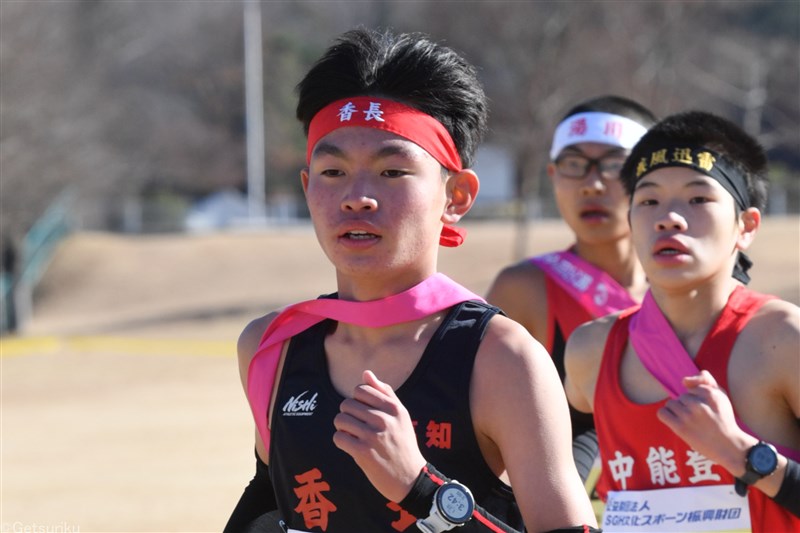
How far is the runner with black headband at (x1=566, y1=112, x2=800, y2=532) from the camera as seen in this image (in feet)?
11.4

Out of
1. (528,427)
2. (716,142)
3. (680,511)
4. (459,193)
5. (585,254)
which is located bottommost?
(680,511)

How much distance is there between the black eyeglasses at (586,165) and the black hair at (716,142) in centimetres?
137

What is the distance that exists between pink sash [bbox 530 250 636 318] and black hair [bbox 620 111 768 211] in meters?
1.28

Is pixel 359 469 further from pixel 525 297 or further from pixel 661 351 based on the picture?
pixel 525 297

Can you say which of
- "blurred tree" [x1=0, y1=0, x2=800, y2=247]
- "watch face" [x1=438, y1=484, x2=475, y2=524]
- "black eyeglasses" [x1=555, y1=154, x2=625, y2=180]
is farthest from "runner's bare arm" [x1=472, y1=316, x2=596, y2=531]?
"blurred tree" [x1=0, y1=0, x2=800, y2=247]

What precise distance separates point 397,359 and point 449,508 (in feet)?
1.58

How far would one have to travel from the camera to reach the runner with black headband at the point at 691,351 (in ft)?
11.4

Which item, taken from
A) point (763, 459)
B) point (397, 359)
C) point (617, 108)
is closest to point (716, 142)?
point (763, 459)

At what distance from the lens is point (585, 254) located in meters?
5.59

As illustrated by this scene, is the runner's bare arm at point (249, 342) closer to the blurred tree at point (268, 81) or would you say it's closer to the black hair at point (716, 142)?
the black hair at point (716, 142)

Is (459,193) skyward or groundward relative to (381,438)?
skyward

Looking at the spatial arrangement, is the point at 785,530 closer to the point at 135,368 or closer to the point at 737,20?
the point at 135,368

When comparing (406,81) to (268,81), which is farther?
(268,81)

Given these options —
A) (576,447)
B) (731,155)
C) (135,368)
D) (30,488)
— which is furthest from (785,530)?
(135,368)
